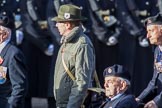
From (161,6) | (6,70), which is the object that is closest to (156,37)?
(6,70)

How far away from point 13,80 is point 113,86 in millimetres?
1121

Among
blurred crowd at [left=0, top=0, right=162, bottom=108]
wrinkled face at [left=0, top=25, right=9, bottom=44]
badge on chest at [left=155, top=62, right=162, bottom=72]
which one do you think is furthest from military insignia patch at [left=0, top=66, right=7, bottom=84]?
blurred crowd at [left=0, top=0, right=162, bottom=108]

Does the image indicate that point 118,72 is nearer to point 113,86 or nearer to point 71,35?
point 113,86

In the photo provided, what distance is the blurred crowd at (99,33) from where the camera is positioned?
10.0 m

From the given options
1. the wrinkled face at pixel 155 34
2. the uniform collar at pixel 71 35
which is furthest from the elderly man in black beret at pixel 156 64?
the uniform collar at pixel 71 35

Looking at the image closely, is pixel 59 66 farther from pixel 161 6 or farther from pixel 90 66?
pixel 161 6

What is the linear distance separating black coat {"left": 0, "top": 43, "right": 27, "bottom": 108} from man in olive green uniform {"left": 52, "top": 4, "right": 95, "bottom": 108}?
1.17 feet

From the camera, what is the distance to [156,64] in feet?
22.1

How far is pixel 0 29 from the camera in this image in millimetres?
7227

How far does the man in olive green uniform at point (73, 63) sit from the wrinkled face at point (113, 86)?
26cm

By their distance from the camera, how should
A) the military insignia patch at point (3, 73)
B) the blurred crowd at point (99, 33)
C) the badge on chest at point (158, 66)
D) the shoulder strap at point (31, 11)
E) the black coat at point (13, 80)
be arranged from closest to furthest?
the badge on chest at point (158, 66), the black coat at point (13, 80), the military insignia patch at point (3, 73), the blurred crowd at point (99, 33), the shoulder strap at point (31, 11)

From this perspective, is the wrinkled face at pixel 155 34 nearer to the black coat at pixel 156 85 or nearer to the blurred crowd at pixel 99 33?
the black coat at pixel 156 85

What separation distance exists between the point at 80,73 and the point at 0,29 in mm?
1043

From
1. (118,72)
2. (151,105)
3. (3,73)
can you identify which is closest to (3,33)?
(3,73)
